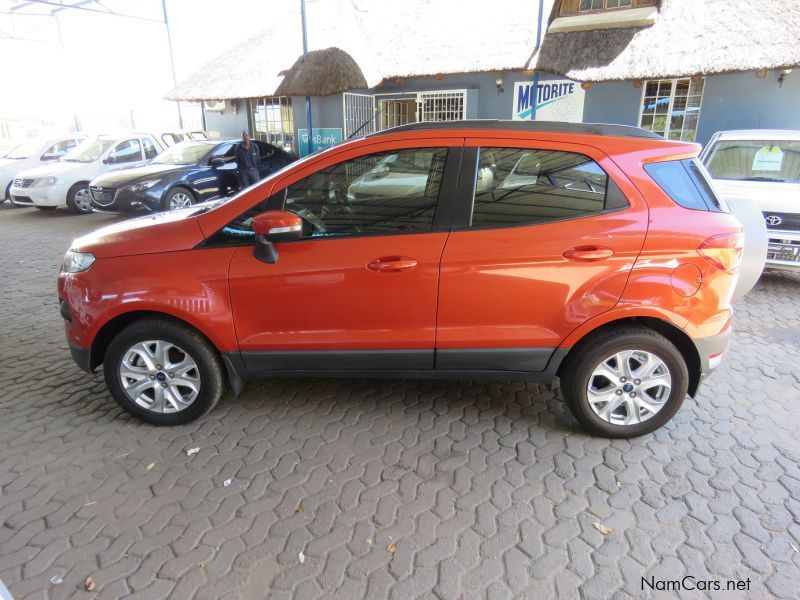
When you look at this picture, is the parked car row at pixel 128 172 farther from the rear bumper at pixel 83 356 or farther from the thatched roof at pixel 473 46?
the rear bumper at pixel 83 356

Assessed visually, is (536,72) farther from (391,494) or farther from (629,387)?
(391,494)

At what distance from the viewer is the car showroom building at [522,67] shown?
33.5ft

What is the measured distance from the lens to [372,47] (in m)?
14.0

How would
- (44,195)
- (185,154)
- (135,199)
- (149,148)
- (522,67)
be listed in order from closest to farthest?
1. (135,199)
2. (185,154)
3. (44,195)
4. (522,67)
5. (149,148)

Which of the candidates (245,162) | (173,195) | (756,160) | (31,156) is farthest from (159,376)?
(31,156)

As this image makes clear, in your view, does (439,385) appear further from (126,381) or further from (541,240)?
(126,381)

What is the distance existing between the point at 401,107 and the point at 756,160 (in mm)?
9884

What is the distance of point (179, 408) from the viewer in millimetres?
3332

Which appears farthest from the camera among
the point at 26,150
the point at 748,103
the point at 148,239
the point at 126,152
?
the point at 26,150

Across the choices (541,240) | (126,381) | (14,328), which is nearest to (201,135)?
(14,328)

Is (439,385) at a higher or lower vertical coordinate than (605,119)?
lower

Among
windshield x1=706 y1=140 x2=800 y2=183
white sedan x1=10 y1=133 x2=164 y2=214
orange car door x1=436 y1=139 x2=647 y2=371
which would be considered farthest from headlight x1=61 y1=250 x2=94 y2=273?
white sedan x1=10 y1=133 x2=164 y2=214

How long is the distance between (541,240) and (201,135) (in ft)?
44.8

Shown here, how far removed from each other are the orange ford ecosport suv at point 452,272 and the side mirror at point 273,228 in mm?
13
